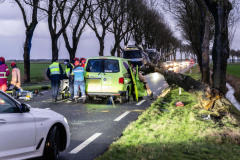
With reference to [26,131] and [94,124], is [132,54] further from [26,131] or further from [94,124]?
[26,131]

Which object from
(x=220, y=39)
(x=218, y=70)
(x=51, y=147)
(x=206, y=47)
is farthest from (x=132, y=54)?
(x=51, y=147)

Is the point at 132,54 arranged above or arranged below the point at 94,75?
above

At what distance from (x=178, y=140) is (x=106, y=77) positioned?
721 cm

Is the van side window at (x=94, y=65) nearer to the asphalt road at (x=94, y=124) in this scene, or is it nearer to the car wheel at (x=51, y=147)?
the asphalt road at (x=94, y=124)

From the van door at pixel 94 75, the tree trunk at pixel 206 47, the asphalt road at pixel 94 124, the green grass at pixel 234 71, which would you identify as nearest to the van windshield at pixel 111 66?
the van door at pixel 94 75

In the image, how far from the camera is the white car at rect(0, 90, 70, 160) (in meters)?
4.67

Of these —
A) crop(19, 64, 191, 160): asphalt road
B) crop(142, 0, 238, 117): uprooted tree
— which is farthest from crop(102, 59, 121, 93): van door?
crop(142, 0, 238, 117): uprooted tree

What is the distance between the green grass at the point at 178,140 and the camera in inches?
245

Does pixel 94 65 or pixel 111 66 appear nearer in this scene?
pixel 111 66

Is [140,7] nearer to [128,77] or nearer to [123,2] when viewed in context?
[123,2]

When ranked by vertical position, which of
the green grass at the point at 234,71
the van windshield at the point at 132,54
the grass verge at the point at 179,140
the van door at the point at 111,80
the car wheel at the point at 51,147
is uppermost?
the van windshield at the point at 132,54

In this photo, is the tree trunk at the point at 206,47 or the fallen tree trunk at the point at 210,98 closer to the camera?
the fallen tree trunk at the point at 210,98

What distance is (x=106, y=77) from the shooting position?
14.3m

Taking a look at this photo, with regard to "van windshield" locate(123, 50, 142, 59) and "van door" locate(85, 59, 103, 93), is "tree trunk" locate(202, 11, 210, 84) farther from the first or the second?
"van windshield" locate(123, 50, 142, 59)
